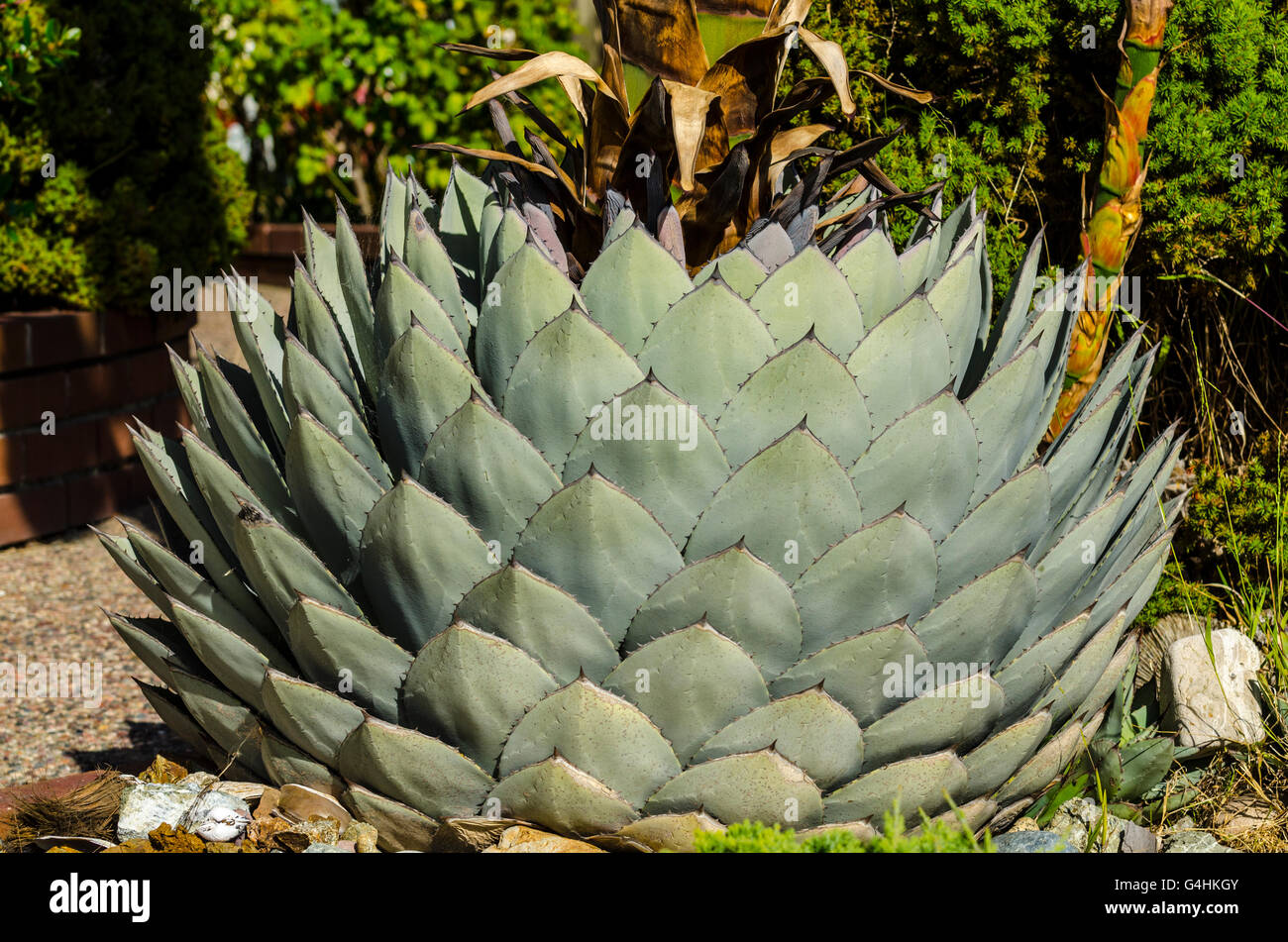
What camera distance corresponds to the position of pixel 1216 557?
3.29 metres

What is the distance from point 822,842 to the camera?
5.03 feet

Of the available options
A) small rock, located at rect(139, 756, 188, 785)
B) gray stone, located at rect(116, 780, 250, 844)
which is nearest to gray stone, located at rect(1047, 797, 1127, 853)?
gray stone, located at rect(116, 780, 250, 844)

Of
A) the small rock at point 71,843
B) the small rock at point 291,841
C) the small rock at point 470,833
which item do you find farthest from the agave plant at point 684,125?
the small rock at point 71,843

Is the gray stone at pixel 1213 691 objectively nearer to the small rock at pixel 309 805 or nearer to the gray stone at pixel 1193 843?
the gray stone at pixel 1193 843

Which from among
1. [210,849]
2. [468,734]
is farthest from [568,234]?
[210,849]

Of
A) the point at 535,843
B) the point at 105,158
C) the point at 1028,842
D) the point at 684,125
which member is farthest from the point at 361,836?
the point at 105,158

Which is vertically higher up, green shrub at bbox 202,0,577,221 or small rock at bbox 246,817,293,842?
green shrub at bbox 202,0,577,221

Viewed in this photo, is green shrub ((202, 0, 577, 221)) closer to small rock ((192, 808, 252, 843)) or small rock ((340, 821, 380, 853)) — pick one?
small rock ((192, 808, 252, 843))

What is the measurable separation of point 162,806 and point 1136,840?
167 cm

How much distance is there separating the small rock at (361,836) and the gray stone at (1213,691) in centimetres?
167

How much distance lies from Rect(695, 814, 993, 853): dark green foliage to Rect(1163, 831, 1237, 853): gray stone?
0.84 metres

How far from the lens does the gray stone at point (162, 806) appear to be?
6.40 ft

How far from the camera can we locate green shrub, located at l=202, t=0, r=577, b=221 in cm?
741

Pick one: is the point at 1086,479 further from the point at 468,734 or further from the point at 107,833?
the point at 107,833
